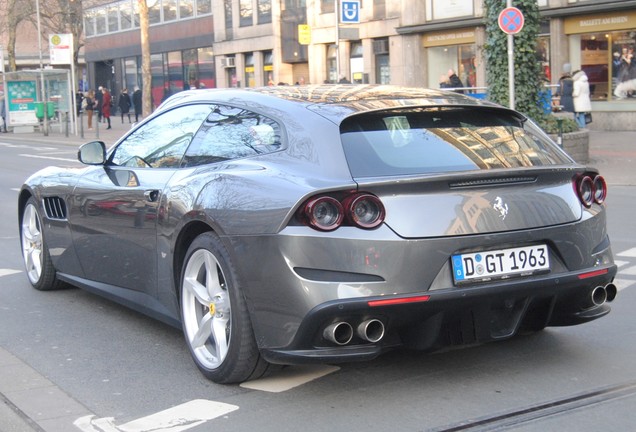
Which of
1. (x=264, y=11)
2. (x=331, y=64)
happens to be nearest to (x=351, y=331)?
(x=331, y=64)

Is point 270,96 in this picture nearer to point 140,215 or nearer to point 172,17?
point 140,215

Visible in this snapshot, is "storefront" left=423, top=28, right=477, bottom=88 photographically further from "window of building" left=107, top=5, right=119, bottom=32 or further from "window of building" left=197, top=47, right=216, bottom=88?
"window of building" left=107, top=5, right=119, bottom=32

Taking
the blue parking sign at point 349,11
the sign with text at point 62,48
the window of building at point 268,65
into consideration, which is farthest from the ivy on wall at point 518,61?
the window of building at point 268,65

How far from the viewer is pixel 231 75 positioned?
4788 cm

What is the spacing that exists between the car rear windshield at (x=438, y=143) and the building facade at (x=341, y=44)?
15581mm

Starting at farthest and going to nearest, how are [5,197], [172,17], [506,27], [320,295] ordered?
[172,17], [506,27], [5,197], [320,295]

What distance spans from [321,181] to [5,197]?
40.3 ft

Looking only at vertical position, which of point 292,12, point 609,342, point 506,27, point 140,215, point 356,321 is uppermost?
point 292,12

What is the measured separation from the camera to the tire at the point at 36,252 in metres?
7.46

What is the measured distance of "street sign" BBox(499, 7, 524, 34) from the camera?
1752 centimetres

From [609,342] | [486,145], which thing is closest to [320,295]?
[486,145]

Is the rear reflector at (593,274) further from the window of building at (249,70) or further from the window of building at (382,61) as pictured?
the window of building at (249,70)

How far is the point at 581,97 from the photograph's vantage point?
22.9 m

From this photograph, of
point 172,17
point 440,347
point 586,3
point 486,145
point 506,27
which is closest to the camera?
point 440,347
